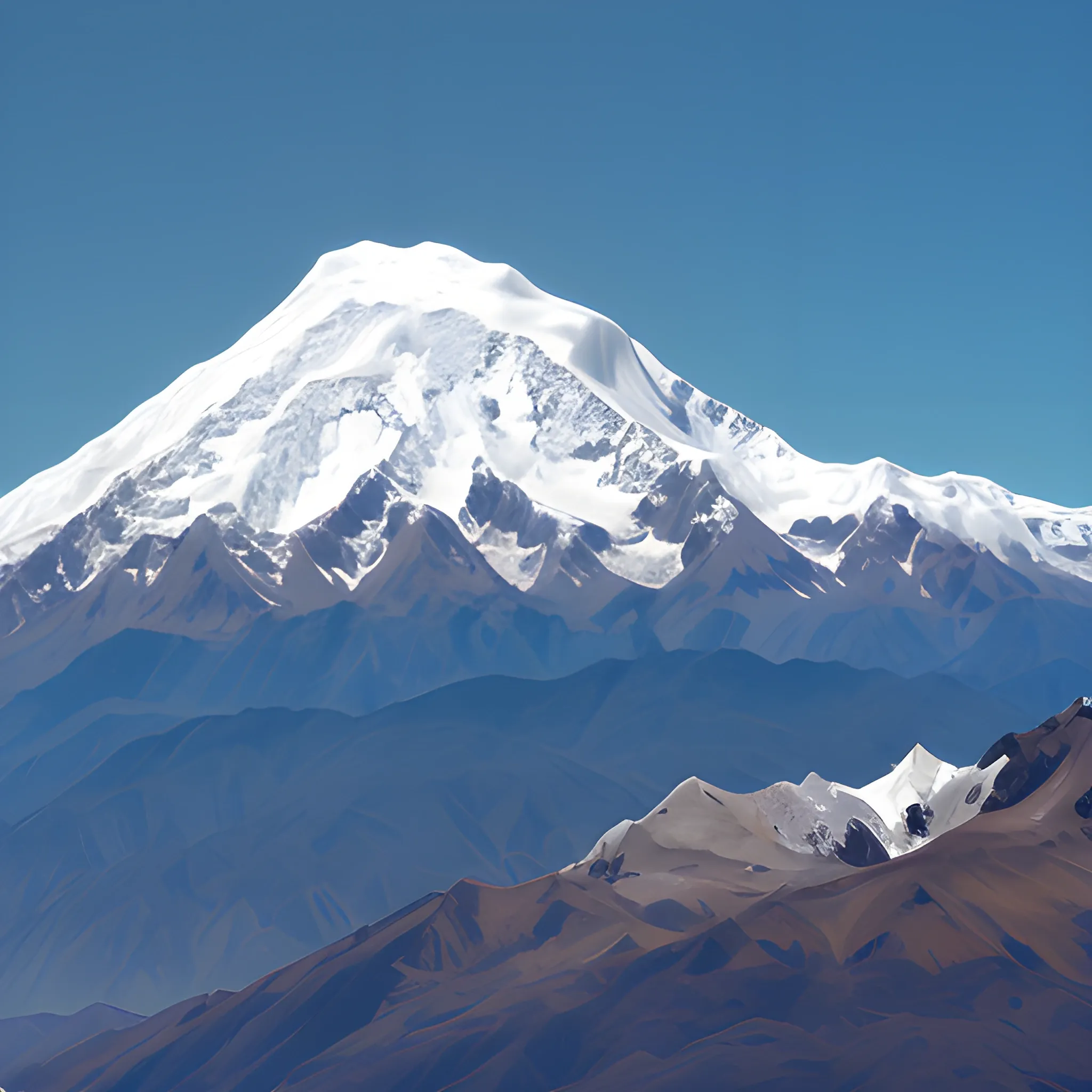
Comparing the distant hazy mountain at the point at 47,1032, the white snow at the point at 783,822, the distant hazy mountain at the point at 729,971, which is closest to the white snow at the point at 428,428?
the distant hazy mountain at the point at 47,1032

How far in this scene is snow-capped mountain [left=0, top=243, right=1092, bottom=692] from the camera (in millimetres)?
73562

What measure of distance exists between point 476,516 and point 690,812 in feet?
107

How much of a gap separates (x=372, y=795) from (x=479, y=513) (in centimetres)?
1645

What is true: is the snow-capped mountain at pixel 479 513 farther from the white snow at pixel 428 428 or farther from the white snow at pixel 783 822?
the white snow at pixel 783 822

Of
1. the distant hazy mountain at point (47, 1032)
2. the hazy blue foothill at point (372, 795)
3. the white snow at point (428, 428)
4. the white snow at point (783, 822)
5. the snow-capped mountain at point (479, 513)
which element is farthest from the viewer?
the white snow at point (428, 428)

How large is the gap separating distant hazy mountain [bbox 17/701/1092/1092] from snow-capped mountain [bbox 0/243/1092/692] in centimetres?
2781

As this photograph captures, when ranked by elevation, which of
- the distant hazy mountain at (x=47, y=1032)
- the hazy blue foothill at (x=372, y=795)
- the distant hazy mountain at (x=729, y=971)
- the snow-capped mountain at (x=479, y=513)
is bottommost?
the distant hazy mountain at (x=729, y=971)

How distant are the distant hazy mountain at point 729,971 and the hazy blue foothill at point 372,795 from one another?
1010cm

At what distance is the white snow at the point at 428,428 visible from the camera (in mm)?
76000

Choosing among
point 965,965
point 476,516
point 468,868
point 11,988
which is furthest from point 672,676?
point 965,965

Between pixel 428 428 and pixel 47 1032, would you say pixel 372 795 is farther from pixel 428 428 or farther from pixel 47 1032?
pixel 428 428

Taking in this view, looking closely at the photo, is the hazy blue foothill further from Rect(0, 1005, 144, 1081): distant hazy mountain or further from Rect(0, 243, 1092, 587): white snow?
Rect(0, 243, 1092, 587): white snow

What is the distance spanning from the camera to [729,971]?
39250 mm

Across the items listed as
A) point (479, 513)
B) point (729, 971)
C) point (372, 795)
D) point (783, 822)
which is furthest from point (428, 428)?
point (729, 971)
